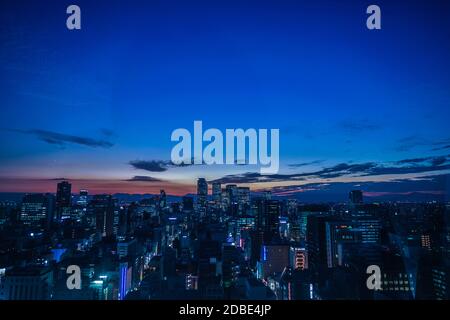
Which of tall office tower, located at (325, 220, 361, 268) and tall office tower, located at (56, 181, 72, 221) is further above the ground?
tall office tower, located at (56, 181, 72, 221)

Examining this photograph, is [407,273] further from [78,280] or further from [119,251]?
[119,251]

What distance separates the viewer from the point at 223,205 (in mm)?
3373

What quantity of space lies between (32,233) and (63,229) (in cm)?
34

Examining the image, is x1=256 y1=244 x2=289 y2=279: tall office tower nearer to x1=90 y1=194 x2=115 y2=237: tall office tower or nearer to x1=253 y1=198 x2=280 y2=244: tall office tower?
x1=253 y1=198 x2=280 y2=244: tall office tower

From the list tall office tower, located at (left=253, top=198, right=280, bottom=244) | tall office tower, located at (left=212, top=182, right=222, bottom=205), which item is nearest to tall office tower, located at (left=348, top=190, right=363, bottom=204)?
tall office tower, located at (left=253, top=198, right=280, bottom=244)

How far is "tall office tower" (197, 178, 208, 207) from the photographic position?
8.99ft

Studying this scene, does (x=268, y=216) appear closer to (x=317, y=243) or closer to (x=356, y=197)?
(x=356, y=197)

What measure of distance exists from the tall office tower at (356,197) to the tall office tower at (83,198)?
105 inches

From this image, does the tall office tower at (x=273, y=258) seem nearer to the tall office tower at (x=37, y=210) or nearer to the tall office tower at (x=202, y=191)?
the tall office tower at (x=202, y=191)

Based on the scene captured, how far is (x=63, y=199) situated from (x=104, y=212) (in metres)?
1.05

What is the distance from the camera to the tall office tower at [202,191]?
8.99 feet

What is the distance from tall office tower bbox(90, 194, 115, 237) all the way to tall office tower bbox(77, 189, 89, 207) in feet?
0.28

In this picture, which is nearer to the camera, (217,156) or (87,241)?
(217,156)
